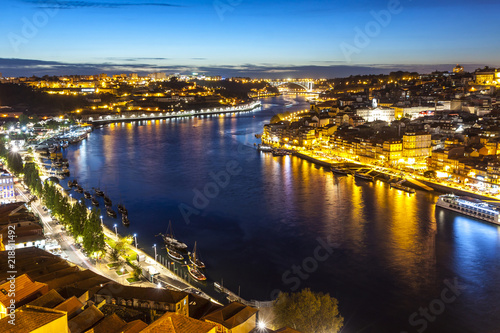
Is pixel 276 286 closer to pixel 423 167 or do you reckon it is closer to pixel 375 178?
pixel 375 178

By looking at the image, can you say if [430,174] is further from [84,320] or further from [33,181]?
[84,320]

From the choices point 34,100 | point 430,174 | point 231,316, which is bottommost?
point 430,174

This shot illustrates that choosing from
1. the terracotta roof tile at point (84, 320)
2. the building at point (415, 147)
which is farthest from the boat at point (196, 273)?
the building at point (415, 147)

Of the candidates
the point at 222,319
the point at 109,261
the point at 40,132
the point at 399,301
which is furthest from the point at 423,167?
the point at 40,132

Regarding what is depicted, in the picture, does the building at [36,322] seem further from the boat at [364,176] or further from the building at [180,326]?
the boat at [364,176]

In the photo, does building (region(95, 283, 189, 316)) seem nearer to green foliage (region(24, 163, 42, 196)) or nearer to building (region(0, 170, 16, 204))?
green foliage (region(24, 163, 42, 196))
